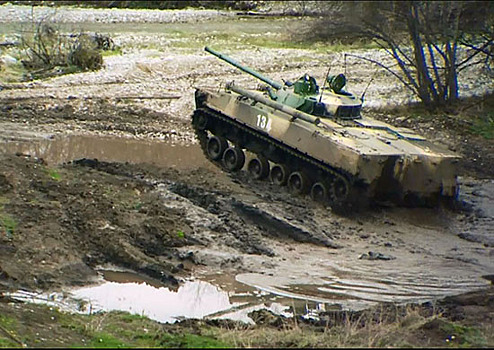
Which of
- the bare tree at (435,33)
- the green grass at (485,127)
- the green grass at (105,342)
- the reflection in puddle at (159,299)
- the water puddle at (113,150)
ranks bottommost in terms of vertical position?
the reflection in puddle at (159,299)

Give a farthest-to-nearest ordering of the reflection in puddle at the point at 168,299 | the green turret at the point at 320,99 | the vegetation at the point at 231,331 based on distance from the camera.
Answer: the green turret at the point at 320,99 < the reflection in puddle at the point at 168,299 < the vegetation at the point at 231,331

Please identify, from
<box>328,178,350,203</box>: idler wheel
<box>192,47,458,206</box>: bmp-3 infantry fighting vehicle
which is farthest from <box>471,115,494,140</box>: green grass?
<box>328,178,350,203</box>: idler wheel

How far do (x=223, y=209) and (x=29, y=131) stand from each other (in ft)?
22.4

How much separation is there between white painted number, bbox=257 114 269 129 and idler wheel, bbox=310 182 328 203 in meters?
1.63

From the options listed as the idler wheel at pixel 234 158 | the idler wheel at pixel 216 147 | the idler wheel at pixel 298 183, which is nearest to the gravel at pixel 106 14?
the idler wheel at pixel 216 147

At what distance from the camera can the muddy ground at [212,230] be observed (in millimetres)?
12086

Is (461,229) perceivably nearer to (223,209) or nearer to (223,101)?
(223,209)

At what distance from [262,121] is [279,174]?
1.01 metres

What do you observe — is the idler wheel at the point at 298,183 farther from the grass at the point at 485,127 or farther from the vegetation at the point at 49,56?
the vegetation at the point at 49,56

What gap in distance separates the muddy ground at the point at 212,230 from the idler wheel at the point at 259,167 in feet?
0.71

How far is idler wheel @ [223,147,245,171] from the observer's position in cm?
1786

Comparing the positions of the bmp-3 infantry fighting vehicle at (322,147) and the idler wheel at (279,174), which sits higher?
the bmp-3 infantry fighting vehicle at (322,147)

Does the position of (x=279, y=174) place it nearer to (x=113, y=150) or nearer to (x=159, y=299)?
(x=113, y=150)

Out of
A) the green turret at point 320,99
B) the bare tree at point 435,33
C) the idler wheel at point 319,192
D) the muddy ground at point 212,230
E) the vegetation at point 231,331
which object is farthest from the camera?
the bare tree at point 435,33
